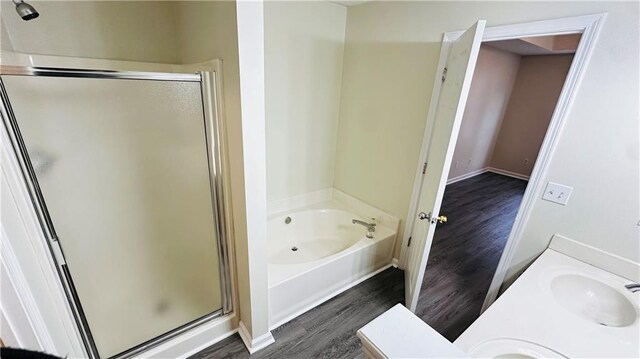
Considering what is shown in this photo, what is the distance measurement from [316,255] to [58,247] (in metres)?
1.84

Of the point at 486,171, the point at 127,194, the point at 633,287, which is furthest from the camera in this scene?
→ the point at 486,171

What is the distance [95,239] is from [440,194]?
1906 mm

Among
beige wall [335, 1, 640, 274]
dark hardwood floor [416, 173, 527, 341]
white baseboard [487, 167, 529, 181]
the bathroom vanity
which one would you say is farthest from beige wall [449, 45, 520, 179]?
the bathroom vanity

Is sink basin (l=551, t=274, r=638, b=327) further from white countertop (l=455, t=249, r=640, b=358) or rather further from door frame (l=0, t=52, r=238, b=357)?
door frame (l=0, t=52, r=238, b=357)

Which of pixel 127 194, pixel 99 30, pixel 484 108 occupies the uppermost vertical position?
pixel 99 30

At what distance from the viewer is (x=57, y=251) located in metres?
1.13

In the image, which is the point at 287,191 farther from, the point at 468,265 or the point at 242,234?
the point at 468,265

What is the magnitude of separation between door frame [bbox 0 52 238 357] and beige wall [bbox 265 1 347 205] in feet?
2.56

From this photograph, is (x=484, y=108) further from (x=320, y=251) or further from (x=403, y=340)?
(x=403, y=340)

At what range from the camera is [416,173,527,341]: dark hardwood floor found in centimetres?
199

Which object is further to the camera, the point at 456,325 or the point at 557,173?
the point at 456,325

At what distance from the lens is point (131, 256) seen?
4.63ft

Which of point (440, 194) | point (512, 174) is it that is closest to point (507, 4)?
point (440, 194)

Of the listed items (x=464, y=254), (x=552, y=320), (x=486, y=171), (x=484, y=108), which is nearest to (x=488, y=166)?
(x=486, y=171)
